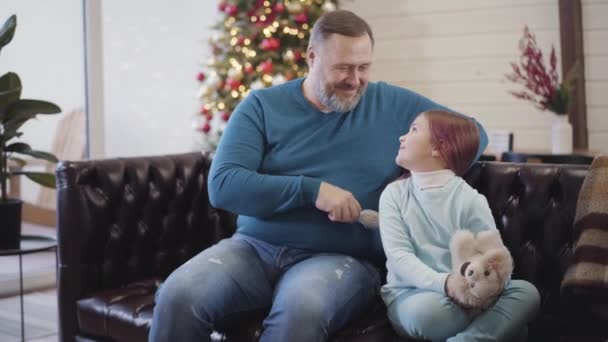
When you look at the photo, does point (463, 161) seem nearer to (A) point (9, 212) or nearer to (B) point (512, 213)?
(B) point (512, 213)

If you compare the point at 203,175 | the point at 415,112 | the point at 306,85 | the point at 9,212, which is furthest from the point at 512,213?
the point at 9,212

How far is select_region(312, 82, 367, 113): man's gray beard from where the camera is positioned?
2.14 meters

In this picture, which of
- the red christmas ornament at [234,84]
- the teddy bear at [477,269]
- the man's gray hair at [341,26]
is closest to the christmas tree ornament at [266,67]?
the red christmas ornament at [234,84]

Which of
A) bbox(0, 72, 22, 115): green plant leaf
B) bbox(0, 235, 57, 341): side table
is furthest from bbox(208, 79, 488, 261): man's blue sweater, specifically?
bbox(0, 72, 22, 115): green plant leaf

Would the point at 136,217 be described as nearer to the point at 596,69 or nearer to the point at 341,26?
the point at 341,26

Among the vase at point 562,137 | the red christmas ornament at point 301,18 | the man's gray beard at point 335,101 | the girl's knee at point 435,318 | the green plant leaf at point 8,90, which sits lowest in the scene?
the girl's knee at point 435,318

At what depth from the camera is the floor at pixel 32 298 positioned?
130 inches

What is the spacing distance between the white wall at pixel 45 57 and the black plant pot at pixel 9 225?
1.53m

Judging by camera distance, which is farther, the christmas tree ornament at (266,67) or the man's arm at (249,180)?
the christmas tree ornament at (266,67)

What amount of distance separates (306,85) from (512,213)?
72cm

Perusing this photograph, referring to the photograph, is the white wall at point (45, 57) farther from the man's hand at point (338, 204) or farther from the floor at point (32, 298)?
the man's hand at point (338, 204)

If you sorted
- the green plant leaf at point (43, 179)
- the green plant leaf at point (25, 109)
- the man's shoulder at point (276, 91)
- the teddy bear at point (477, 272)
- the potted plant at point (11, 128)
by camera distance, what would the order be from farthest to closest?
the green plant leaf at point (43, 179)
the green plant leaf at point (25, 109)
the potted plant at point (11, 128)
the man's shoulder at point (276, 91)
the teddy bear at point (477, 272)

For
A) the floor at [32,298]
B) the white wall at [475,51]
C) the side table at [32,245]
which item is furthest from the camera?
the white wall at [475,51]

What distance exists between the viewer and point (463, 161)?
1.92 m
